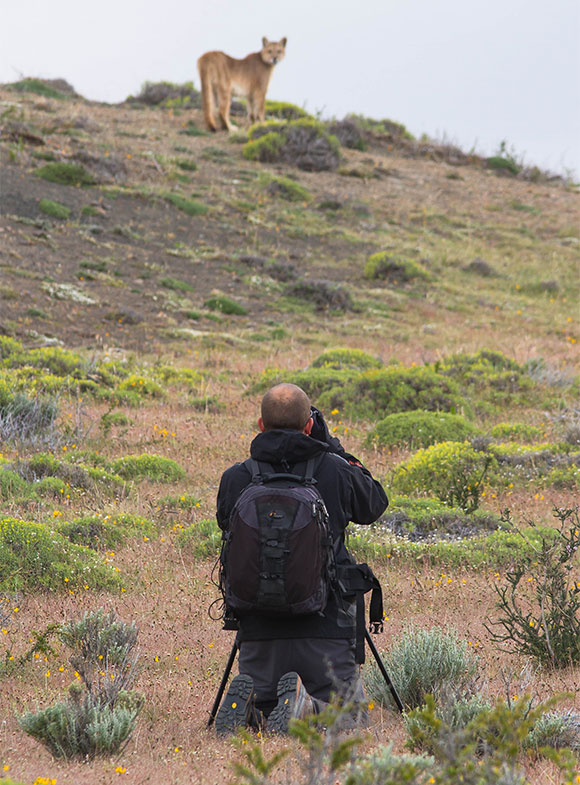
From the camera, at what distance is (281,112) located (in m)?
30.8

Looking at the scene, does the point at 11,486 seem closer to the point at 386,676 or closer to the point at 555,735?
the point at 386,676

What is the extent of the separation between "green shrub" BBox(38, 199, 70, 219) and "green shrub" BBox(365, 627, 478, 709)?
651 inches

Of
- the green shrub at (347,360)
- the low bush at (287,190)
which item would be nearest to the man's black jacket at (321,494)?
the green shrub at (347,360)

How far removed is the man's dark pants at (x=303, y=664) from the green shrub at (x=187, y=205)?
1841 cm

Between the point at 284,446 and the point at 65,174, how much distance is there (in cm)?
1894

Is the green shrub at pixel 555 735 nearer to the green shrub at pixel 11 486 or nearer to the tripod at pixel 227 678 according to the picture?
the tripod at pixel 227 678

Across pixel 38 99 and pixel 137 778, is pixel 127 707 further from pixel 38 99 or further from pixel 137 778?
pixel 38 99

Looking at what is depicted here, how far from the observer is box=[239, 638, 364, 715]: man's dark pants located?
3725mm

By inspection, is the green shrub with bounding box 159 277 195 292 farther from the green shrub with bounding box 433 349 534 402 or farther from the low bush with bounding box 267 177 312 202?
the low bush with bounding box 267 177 312 202

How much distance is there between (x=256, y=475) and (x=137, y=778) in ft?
4.07

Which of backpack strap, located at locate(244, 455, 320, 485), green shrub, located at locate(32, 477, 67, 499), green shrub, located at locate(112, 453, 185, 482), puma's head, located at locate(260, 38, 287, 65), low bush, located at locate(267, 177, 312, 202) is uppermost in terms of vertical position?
puma's head, located at locate(260, 38, 287, 65)

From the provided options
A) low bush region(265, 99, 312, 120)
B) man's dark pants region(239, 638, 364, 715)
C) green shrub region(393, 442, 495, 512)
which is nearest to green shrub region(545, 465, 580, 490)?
green shrub region(393, 442, 495, 512)

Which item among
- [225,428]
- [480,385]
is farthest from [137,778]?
[480,385]

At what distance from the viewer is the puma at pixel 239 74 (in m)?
26.0
